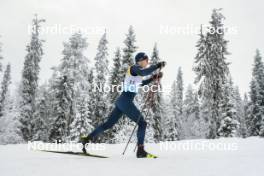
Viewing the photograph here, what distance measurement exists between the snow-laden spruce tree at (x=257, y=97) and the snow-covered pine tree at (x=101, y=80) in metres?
21.1

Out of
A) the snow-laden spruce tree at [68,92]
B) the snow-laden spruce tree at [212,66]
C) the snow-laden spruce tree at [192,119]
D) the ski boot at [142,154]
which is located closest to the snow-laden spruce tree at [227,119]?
the snow-laden spruce tree at [212,66]

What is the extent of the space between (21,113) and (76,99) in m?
8.81

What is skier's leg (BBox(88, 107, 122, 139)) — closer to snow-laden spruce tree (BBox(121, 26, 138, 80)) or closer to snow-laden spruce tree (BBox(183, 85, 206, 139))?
snow-laden spruce tree (BBox(121, 26, 138, 80))

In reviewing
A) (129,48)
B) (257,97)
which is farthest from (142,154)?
(257,97)

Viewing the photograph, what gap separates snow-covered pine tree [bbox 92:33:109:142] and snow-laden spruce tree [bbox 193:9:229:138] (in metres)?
12.3

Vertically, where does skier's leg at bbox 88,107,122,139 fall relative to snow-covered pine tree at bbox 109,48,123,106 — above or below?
below

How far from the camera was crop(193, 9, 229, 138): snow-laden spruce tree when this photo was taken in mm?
29672

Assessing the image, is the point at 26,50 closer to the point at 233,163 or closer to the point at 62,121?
the point at 62,121

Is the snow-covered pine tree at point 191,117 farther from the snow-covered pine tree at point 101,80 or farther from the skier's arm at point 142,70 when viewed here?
the skier's arm at point 142,70

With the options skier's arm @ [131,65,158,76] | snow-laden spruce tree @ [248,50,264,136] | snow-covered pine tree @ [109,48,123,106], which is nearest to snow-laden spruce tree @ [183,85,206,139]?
snow-laden spruce tree @ [248,50,264,136]

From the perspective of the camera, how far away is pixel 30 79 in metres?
→ 37.9

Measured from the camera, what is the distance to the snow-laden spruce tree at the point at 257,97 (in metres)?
41.2

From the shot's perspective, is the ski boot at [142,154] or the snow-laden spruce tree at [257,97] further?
the snow-laden spruce tree at [257,97]

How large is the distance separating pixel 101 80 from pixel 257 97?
22.1 m
